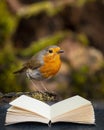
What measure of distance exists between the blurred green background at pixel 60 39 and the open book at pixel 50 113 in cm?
332

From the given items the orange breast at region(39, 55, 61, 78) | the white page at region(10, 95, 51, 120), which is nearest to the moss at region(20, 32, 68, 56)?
the orange breast at region(39, 55, 61, 78)

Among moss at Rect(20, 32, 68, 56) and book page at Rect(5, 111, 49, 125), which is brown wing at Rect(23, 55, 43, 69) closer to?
book page at Rect(5, 111, 49, 125)

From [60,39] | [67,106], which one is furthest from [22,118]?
[60,39]

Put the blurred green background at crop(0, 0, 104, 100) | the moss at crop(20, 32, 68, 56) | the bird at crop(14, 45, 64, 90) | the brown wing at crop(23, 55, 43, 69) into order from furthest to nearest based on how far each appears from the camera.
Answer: the moss at crop(20, 32, 68, 56), the blurred green background at crop(0, 0, 104, 100), the brown wing at crop(23, 55, 43, 69), the bird at crop(14, 45, 64, 90)

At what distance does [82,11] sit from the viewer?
30.6 feet

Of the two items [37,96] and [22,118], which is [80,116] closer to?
[22,118]

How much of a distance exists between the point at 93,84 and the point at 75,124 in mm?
4478

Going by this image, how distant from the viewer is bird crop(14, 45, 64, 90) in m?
3.37

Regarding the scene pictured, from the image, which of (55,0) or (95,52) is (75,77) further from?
(55,0)

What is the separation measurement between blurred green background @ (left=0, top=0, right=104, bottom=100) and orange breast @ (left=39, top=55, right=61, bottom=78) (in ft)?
9.21

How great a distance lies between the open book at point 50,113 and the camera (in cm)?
296

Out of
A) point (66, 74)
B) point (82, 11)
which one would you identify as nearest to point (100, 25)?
point (82, 11)

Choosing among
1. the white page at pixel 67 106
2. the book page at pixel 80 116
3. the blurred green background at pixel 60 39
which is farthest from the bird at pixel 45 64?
the blurred green background at pixel 60 39

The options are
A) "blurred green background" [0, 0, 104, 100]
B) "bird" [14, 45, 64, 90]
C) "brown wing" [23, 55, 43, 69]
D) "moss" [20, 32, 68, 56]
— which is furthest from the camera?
"moss" [20, 32, 68, 56]
